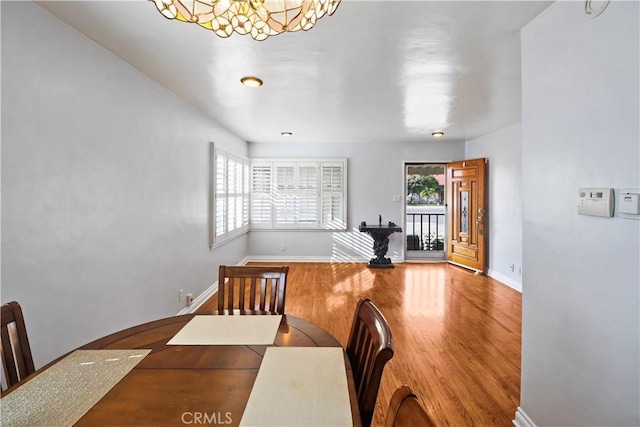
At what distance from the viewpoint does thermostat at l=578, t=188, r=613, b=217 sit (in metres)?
1.15

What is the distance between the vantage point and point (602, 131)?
1.18 metres

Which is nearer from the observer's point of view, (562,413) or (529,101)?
(562,413)

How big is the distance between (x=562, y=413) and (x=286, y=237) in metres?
4.67

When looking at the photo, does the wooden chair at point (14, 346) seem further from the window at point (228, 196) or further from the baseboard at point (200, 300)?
the window at point (228, 196)

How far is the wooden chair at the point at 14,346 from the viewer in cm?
97

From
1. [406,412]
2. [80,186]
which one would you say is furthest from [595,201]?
[80,186]

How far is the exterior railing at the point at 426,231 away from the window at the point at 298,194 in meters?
2.24

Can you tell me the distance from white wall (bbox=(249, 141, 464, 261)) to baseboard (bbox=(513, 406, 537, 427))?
393 cm

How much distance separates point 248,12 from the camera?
2.99 feet

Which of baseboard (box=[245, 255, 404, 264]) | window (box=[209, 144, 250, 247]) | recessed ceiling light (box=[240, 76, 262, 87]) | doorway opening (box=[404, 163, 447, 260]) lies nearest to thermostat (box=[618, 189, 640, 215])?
recessed ceiling light (box=[240, 76, 262, 87])

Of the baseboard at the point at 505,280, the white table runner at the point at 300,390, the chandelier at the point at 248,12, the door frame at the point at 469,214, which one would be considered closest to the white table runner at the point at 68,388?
the white table runner at the point at 300,390

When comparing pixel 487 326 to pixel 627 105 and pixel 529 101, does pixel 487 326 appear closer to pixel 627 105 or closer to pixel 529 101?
pixel 529 101

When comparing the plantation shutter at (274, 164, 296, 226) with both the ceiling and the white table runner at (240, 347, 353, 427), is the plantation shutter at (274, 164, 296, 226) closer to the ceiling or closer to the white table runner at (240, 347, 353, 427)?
the ceiling

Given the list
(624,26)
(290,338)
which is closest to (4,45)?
(290,338)
